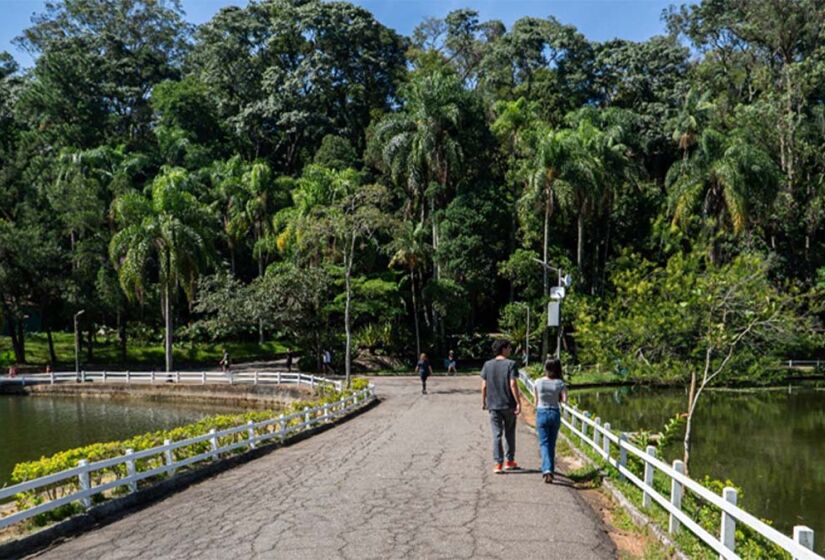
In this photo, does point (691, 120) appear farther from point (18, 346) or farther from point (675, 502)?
point (18, 346)

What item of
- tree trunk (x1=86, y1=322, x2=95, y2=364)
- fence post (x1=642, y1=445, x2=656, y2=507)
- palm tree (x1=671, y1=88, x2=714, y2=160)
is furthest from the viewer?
tree trunk (x1=86, y1=322, x2=95, y2=364)

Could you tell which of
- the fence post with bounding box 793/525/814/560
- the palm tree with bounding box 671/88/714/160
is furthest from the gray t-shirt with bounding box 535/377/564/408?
the palm tree with bounding box 671/88/714/160

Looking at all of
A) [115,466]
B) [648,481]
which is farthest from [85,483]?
[648,481]

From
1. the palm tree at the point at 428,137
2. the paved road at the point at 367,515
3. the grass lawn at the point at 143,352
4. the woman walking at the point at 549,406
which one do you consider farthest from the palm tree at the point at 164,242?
the woman walking at the point at 549,406

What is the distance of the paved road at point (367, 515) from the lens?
23.4 ft

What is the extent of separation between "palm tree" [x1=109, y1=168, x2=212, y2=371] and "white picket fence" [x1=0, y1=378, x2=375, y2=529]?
21.2 m

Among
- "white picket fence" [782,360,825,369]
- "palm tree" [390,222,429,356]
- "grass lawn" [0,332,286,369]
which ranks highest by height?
"palm tree" [390,222,429,356]

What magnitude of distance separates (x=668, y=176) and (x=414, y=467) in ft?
135

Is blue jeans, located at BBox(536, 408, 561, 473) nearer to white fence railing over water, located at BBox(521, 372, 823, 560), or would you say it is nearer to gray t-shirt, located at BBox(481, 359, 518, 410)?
gray t-shirt, located at BBox(481, 359, 518, 410)

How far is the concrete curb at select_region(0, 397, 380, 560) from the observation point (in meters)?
8.07

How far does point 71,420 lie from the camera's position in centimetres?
3030

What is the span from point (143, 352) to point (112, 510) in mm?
42784

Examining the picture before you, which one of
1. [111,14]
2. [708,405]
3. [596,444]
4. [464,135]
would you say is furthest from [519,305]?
[111,14]

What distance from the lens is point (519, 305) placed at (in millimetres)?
43938
